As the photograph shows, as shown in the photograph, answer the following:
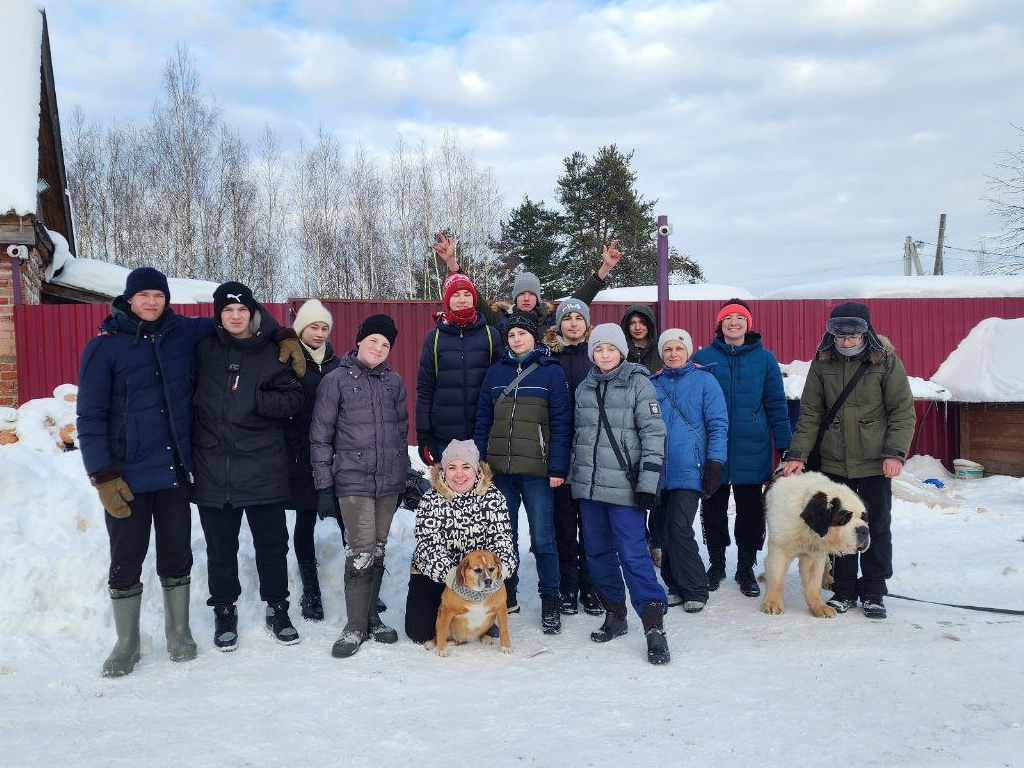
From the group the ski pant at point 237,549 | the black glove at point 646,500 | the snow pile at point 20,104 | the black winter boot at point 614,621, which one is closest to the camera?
the black glove at point 646,500

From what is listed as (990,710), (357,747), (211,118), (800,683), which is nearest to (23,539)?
(357,747)

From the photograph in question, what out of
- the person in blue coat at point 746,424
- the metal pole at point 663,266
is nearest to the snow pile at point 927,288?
the metal pole at point 663,266

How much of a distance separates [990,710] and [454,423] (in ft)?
9.58

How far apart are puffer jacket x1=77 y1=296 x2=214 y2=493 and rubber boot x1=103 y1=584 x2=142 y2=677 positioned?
53cm

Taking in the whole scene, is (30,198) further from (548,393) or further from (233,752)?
(233,752)

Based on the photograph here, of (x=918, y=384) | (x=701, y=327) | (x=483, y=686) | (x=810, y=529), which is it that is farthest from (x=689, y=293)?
(x=483, y=686)

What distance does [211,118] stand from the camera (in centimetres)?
2445

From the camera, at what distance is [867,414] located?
4.13 meters

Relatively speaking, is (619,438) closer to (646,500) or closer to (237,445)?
(646,500)

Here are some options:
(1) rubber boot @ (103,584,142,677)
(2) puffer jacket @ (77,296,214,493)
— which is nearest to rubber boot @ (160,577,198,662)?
(1) rubber boot @ (103,584,142,677)

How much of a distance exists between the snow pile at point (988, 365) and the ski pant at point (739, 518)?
240 inches

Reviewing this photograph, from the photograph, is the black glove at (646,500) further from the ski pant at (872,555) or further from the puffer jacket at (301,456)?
the puffer jacket at (301,456)

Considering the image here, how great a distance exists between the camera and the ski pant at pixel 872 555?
4121 mm

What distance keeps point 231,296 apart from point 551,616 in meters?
2.51
